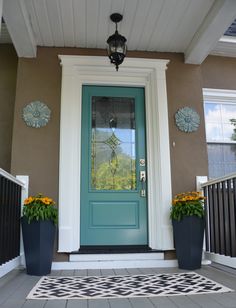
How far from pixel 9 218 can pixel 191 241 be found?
6.19 feet

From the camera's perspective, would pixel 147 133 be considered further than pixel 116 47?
Yes

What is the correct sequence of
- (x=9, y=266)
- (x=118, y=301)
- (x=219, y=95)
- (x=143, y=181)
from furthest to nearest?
(x=219, y=95) < (x=143, y=181) < (x=9, y=266) < (x=118, y=301)

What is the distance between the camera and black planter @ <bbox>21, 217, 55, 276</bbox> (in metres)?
3.25

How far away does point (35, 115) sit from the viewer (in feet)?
12.8

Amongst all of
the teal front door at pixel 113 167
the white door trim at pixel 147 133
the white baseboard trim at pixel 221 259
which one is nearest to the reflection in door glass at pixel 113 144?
the teal front door at pixel 113 167

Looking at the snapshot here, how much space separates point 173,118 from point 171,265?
1790 millimetres

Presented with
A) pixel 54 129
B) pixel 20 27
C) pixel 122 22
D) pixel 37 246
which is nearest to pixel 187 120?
pixel 122 22

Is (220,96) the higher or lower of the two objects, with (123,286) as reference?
higher

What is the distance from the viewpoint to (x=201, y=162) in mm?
4086

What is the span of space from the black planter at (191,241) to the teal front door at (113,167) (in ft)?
2.01

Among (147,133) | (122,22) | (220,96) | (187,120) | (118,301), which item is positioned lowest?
(118,301)

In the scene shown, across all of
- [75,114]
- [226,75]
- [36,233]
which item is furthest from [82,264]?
[226,75]

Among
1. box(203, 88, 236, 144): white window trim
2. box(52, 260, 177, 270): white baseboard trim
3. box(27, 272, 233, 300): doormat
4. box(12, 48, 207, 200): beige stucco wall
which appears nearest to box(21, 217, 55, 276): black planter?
box(27, 272, 233, 300): doormat

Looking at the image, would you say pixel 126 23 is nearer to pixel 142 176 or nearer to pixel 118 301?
pixel 142 176
